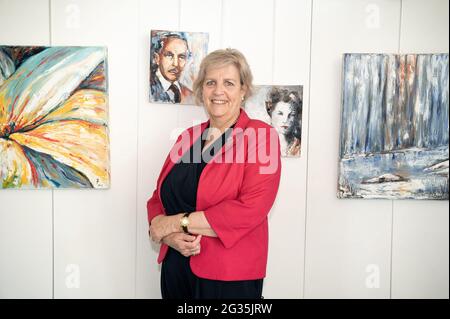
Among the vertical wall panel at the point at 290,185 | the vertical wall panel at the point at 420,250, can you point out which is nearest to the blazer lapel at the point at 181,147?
the vertical wall panel at the point at 290,185

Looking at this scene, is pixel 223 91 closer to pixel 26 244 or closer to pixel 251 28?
pixel 251 28

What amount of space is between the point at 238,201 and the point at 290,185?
527mm

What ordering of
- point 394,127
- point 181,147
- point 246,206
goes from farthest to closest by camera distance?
A: point 394,127
point 181,147
point 246,206

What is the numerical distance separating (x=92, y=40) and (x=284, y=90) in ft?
3.08

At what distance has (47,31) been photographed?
1.63 m

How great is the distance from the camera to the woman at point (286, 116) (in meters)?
1.63

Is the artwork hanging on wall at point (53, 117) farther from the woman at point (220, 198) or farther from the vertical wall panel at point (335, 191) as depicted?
the vertical wall panel at point (335, 191)

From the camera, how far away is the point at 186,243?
4.16 ft

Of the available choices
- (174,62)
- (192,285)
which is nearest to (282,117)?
(174,62)

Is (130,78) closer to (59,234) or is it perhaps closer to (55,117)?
(55,117)

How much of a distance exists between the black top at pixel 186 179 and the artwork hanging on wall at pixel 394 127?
66 centimetres
